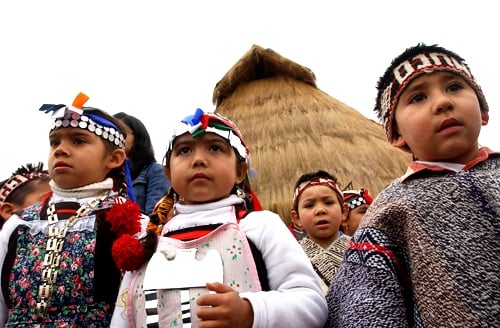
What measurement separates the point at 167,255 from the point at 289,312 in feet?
1.48

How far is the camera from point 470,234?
1.40 m

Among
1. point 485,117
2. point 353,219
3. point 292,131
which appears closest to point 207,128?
point 485,117

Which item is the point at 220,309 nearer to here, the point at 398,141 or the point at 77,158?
the point at 398,141

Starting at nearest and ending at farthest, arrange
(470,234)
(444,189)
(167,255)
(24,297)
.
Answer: (470,234) → (444,189) → (167,255) → (24,297)

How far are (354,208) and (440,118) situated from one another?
2.55 m

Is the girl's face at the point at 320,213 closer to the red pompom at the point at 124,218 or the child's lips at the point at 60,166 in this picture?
the red pompom at the point at 124,218

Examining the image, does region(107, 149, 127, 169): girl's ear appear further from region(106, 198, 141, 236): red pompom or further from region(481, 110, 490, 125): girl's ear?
region(481, 110, 490, 125): girl's ear

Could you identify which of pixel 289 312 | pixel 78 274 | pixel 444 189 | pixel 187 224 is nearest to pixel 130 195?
pixel 78 274

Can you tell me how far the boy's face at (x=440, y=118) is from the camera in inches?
60.6

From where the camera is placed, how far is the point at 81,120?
88.4 inches

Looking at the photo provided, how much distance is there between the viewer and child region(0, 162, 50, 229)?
3195 millimetres

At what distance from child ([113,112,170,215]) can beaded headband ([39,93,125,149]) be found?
811 mm

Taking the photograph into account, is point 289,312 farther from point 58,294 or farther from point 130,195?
point 130,195

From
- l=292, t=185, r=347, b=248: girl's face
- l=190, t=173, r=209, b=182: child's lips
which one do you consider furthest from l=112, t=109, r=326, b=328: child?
l=292, t=185, r=347, b=248: girl's face
